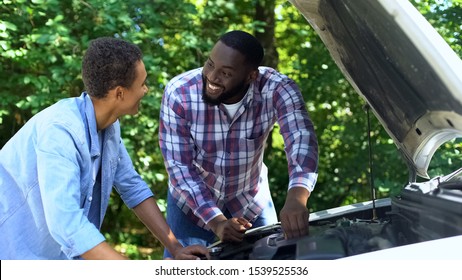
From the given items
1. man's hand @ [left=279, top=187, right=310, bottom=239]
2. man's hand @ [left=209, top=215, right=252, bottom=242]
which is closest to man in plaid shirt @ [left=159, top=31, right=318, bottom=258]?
man's hand @ [left=209, top=215, right=252, bottom=242]

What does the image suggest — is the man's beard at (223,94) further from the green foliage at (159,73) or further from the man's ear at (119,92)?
the green foliage at (159,73)

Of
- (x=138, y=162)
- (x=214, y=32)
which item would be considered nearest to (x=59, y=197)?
(x=138, y=162)

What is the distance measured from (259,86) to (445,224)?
4.89 feet

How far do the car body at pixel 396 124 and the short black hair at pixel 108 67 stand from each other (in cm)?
73

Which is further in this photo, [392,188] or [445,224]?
[392,188]

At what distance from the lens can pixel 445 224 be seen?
7.34 ft

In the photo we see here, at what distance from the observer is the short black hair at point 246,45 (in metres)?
3.36

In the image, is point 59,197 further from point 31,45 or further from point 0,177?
point 31,45

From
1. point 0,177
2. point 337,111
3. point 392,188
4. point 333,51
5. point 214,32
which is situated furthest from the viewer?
point 337,111

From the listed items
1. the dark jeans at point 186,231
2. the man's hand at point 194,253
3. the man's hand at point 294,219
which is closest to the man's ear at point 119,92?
the man's hand at point 194,253

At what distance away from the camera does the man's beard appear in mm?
3389

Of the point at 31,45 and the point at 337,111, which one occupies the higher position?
the point at 31,45

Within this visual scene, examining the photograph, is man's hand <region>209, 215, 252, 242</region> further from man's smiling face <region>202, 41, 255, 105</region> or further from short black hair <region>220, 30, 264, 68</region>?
short black hair <region>220, 30, 264, 68</region>

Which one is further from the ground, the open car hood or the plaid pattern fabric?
the open car hood
